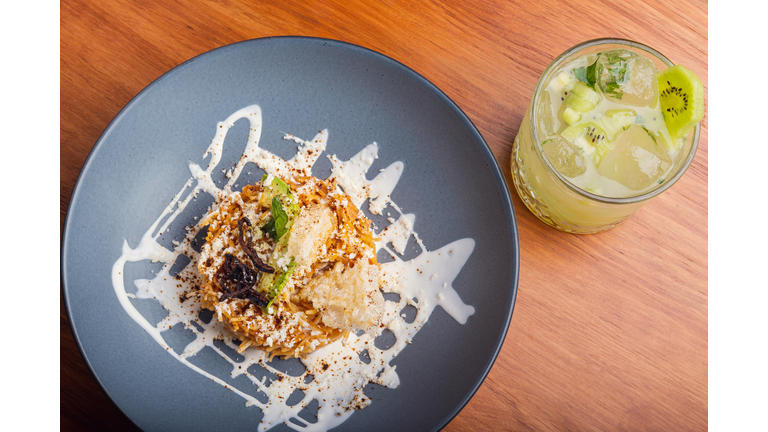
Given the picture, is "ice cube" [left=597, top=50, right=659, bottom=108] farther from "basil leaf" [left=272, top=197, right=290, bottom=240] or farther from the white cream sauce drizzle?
"basil leaf" [left=272, top=197, right=290, bottom=240]

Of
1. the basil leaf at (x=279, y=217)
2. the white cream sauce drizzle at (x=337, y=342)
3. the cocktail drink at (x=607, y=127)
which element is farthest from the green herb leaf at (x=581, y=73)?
the basil leaf at (x=279, y=217)

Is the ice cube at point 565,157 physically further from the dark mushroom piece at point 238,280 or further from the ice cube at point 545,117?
the dark mushroom piece at point 238,280

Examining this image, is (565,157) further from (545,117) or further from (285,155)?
(285,155)

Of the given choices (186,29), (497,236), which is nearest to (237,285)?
(497,236)

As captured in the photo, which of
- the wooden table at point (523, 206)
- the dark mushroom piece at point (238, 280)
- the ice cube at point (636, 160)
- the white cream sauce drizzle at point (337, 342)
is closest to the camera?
the ice cube at point (636, 160)

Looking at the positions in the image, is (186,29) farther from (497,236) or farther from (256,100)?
(497,236)

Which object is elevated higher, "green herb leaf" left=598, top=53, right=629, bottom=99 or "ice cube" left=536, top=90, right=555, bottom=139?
"green herb leaf" left=598, top=53, right=629, bottom=99

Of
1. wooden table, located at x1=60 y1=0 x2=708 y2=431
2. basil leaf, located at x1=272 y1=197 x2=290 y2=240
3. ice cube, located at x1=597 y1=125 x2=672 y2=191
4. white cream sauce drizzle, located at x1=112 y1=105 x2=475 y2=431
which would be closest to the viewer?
ice cube, located at x1=597 y1=125 x2=672 y2=191

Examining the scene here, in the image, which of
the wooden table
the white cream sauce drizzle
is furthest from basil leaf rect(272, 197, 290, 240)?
the wooden table
